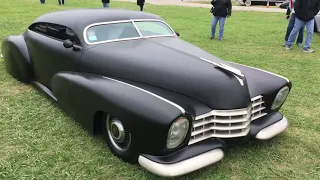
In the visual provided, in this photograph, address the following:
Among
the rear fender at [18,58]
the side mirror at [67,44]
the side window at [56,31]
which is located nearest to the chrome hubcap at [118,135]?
the side mirror at [67,44]

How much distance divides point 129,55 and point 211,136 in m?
1.25

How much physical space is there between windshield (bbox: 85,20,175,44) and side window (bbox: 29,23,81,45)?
199 mm

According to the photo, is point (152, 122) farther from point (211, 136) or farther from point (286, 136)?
point (286, 136)

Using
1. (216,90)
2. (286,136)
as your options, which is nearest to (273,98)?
(286,136)

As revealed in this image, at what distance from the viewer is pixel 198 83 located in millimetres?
2980

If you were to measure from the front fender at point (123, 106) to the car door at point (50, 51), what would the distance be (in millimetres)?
228

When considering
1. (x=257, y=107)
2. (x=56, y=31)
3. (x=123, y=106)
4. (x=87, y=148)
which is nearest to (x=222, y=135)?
(x=257, y=107)

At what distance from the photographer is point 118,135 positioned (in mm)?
3000

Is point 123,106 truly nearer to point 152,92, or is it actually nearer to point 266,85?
point 152,92

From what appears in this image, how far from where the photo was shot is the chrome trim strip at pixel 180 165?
2592 mm

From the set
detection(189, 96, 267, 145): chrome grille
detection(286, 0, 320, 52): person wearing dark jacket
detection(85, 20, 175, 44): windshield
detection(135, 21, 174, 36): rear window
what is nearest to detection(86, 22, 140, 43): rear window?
detection(85, 20, 175, 44): windshield

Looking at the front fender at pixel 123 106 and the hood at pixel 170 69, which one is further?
the hood at pixel 170 69

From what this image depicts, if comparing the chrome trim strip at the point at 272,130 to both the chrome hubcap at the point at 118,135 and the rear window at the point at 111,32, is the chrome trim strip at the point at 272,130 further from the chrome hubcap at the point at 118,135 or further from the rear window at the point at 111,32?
the rear window at the point at 111,32

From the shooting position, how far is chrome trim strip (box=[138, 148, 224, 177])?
102 inches
